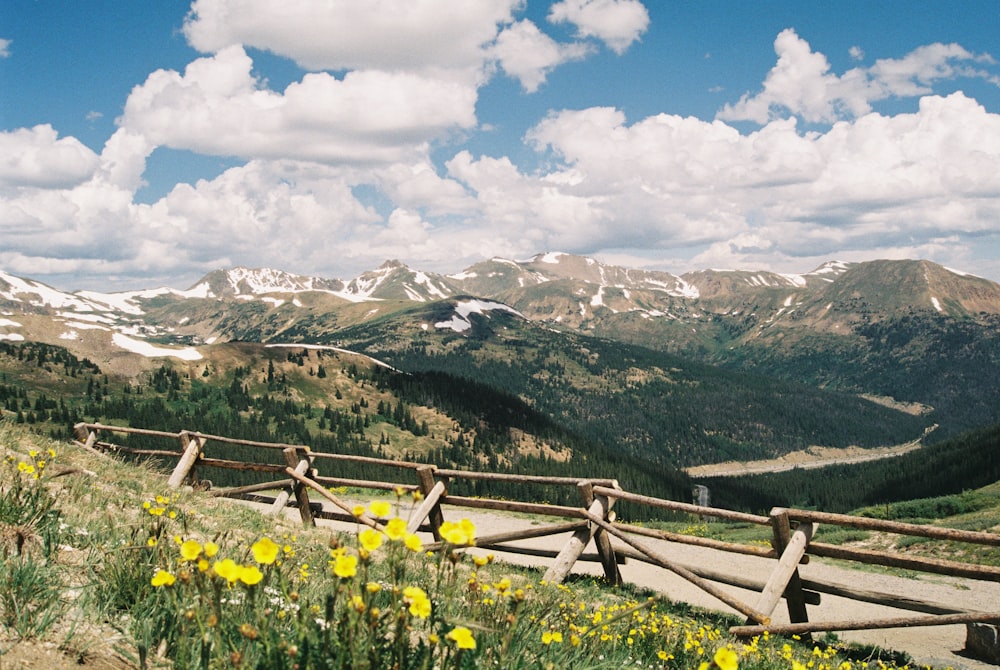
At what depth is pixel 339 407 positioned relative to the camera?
579 ft

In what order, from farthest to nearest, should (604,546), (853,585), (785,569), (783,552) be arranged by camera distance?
(853,585)
(604,546)
(783,552)
(785,569)

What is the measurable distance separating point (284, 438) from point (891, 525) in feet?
498

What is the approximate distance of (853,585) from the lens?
20547 mm

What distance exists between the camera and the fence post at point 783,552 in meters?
11.0

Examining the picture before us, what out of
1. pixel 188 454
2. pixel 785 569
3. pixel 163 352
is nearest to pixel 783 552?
pixel 785 569

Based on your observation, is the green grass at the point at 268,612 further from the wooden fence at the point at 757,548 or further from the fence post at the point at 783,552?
the fence post at the point at 783,552

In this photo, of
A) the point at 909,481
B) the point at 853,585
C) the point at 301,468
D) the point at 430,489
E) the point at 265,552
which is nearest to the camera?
the point at 265,552

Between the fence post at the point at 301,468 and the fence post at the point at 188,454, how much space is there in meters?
4.11

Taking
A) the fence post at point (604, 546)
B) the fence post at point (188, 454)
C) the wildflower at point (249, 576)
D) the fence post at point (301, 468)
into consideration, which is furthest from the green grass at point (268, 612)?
the fence post at point (188, 454)

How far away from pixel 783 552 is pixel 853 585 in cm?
1258

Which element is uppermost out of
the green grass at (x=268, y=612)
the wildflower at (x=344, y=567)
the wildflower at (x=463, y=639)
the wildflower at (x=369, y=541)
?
the wildflower at (x=369, y=541)

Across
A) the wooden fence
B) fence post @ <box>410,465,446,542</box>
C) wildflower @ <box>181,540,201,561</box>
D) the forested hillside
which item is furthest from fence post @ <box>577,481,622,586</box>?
the forested hillside

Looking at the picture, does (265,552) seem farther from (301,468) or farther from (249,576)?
(301,468)

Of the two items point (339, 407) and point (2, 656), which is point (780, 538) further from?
point (339, 407)
